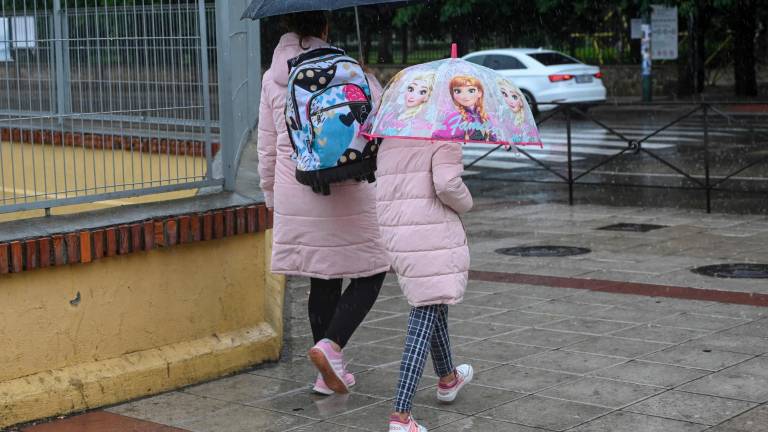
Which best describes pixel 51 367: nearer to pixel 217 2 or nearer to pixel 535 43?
pixel 217 2

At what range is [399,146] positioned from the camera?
17.5 feet

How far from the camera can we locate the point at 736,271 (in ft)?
30.1

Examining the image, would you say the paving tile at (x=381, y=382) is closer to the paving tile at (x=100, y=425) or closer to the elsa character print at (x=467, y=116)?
the paving tile at (x=100, y=425)

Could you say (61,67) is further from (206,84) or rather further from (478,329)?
(478,329)

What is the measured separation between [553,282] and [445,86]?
13.3 feet

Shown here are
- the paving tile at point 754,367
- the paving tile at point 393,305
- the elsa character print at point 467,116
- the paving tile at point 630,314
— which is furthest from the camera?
the paving tile at point 393,305

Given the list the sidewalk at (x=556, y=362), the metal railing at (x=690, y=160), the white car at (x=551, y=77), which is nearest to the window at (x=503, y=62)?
the white car at (x=551, y=77)

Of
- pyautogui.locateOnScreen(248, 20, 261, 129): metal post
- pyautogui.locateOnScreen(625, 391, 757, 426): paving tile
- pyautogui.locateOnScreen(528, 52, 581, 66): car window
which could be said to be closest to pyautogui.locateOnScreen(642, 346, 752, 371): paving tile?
pyautogui.locateOnScreen(625, 391, 757, 426): paving tile

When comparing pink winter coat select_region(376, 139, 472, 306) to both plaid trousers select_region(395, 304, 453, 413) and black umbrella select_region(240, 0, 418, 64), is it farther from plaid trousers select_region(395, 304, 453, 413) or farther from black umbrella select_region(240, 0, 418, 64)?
black umbrella select_region(240, 0, 418, 64)

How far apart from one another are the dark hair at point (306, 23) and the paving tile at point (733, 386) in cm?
253

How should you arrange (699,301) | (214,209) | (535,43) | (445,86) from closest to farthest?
(445,86) < (214,209) < (699,301) < (535,43)

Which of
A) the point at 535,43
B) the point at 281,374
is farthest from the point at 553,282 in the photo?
the point at 535,43

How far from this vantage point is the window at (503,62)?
97.4 feet

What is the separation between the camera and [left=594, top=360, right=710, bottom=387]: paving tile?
609 cm
